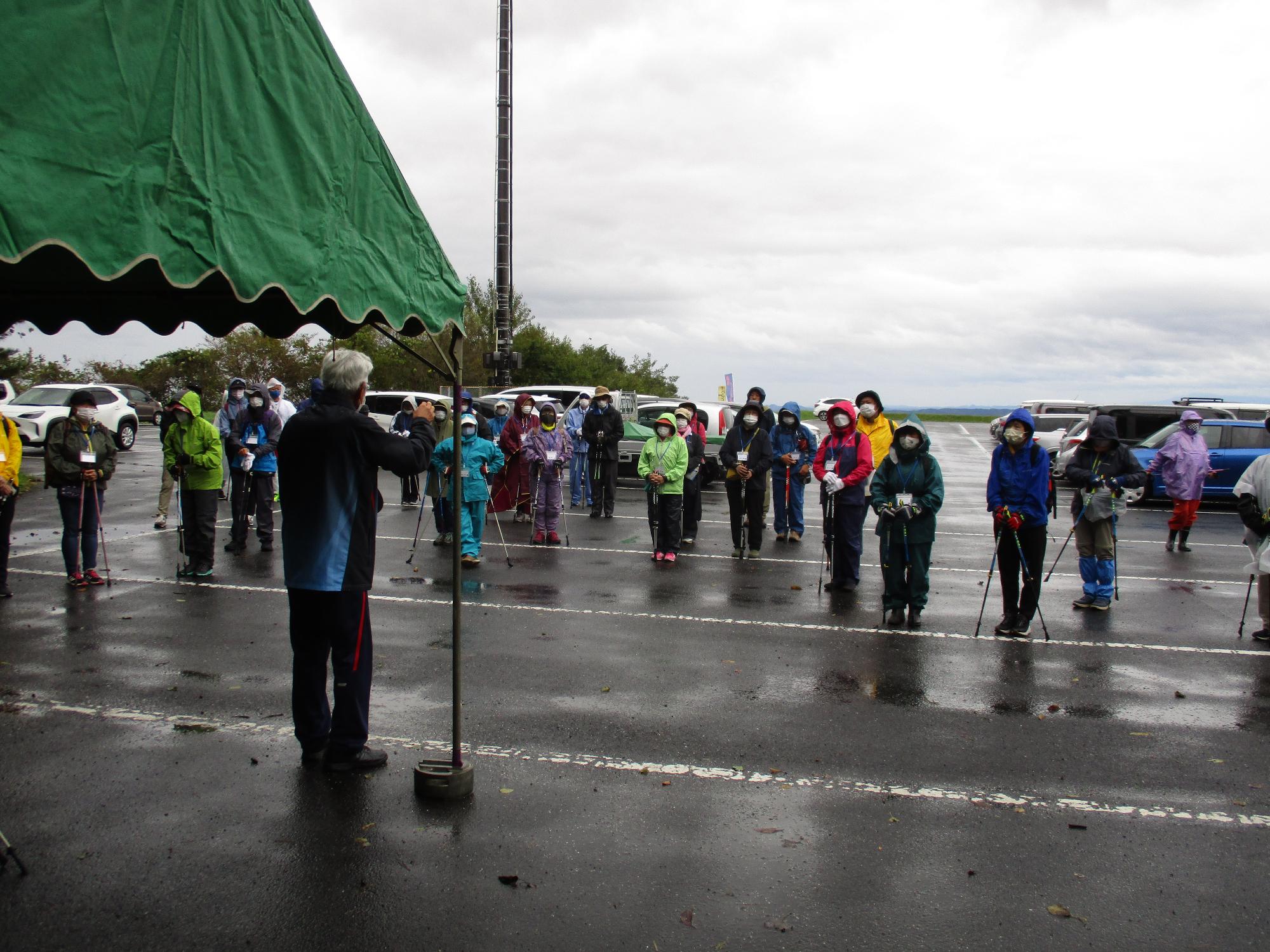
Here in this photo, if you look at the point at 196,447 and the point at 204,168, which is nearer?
the point at 204,168

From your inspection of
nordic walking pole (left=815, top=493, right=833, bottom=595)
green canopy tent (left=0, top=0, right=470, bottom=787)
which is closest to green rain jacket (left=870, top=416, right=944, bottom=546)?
nordic walking pole (left=815, top=493, right=833, bottom=595)

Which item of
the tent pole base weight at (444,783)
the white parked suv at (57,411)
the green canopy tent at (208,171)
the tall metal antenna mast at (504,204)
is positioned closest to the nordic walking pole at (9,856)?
the tent pole base weight at (444,783)

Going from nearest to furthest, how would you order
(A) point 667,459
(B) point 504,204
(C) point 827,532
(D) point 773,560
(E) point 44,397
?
(C) point 827,532
(A) point 667,459
(D) point 773,560
(E) point 44,397
(B) point 504,204

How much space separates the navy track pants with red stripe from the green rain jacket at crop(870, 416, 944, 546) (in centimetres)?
534

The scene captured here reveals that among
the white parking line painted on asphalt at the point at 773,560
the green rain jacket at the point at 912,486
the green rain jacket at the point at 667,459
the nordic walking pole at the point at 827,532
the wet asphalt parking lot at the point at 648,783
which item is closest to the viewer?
the wet asphalt parking lot at the point at 648,783

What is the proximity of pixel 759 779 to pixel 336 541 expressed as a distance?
8.31 ft

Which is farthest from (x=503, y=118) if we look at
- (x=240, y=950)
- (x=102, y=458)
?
(x=240, y=950)

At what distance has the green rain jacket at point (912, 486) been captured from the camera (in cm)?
918

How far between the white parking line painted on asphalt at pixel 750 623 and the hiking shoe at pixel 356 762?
13.6ft

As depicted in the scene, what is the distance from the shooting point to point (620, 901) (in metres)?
4.03

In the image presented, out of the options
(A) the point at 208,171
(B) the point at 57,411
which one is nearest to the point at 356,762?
(A) the point at 208,171

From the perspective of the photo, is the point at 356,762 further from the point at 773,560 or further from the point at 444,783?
the point at 773,560

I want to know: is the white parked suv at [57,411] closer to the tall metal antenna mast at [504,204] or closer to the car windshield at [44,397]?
the car windshield at [44,397]

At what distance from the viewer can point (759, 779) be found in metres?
5.40
